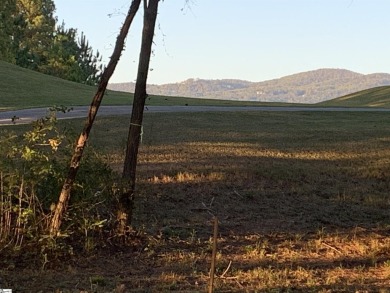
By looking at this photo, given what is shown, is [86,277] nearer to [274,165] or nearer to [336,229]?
[336,229]

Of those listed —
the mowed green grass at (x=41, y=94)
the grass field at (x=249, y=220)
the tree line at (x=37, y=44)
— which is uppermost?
the tree line at (x=37, y=44)

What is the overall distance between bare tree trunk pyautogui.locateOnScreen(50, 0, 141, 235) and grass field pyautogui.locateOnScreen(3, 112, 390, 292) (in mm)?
546

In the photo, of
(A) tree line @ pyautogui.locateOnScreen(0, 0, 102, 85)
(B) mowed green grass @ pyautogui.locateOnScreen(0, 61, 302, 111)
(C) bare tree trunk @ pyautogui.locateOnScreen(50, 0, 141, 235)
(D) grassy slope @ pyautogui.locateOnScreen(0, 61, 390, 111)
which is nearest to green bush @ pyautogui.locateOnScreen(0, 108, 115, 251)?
(C) bare tree trunk @ pyautogui.locateOnScreen(50, 0, 141, 235)

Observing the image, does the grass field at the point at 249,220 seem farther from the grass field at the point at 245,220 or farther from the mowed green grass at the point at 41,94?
the mowed green grass at the point at 41,94

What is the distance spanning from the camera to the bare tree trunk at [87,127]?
20.3 feet

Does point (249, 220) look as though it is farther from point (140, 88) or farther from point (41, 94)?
point (41, 94)

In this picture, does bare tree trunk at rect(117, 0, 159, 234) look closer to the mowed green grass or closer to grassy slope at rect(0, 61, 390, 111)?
the mowed green grass

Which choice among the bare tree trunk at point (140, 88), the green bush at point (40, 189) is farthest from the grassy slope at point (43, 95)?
the green bush at point (40, 189)

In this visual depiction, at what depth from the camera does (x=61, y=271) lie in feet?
19.0

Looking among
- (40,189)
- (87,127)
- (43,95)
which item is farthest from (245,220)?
(43,95)

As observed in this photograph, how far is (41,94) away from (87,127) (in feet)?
104

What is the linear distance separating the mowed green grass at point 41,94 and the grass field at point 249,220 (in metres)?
16.2

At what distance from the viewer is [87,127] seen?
6.43 meters

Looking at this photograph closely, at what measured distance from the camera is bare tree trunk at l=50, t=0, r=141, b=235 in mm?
6176
